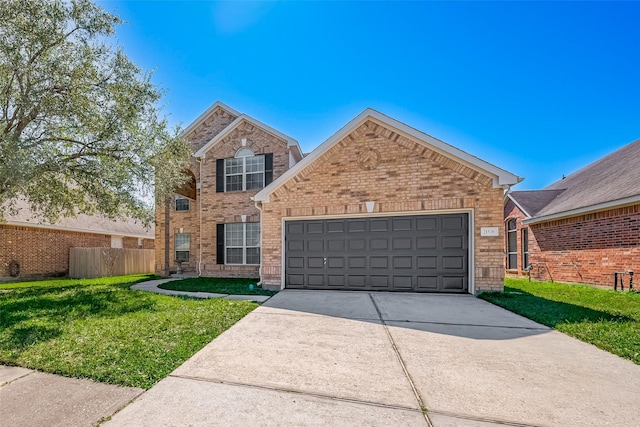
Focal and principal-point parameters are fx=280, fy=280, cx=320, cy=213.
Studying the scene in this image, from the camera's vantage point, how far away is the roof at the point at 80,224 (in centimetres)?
1298

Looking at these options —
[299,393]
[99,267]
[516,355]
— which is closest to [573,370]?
[516,355]

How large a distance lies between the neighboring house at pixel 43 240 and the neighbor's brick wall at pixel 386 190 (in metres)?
8.49

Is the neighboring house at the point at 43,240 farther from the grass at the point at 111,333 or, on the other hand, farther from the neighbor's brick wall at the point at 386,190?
the neighbor's brick wall at the point at 386,190

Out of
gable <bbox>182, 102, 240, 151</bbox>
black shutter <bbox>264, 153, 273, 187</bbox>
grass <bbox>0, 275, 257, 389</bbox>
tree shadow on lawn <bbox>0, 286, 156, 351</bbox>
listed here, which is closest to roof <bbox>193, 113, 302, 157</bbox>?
black shutter <bbox>264, 153, 273, 187</bbox>

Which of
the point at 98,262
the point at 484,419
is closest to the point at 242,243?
the point at 98,262

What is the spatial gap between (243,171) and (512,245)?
48.3 ft

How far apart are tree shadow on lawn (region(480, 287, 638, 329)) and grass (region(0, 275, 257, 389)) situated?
6.00 metres

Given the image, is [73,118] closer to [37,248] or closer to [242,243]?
[242,243]

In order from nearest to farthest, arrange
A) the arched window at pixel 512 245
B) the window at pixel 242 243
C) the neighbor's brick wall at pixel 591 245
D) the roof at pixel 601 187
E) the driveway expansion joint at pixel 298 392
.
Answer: the driveway expansion joint at pixel 298 392 → the neighbor's brick wall at pixel 591 245 → the roof at pixel 601 187 → the window at pixel 242 243 → the arched window at pixel 512 245

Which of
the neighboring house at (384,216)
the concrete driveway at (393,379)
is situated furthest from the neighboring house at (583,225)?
the concrete driveway at (393,379)

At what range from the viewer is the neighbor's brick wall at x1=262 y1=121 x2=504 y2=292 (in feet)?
26.3

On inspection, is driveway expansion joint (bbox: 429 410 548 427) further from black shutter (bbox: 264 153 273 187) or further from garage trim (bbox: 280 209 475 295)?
black shutter (bbox: 264 153 273 187)

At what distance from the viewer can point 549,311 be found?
6129 millimetres

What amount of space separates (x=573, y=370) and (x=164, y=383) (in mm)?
4759
